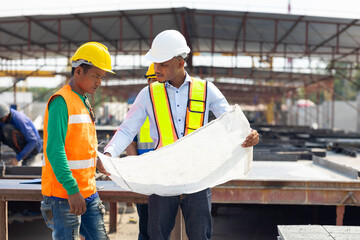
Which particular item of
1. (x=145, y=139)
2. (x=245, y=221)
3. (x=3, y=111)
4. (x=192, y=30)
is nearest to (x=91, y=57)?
(x=145, y=139)

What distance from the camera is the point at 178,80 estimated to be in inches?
93.4

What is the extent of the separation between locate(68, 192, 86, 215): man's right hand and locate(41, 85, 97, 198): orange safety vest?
9 cm

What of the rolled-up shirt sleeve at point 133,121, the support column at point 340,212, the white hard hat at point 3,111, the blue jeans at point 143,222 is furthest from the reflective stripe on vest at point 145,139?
the white hard hat at point 3,111

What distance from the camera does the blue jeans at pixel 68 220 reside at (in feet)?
7.04

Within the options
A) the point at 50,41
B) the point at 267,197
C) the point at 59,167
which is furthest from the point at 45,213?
the point at 50,41

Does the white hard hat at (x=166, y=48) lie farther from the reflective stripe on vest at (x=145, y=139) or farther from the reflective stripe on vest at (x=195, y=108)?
the reflective stripe on vest at (x=145, y=139)

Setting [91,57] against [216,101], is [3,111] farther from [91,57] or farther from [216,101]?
[216,101]

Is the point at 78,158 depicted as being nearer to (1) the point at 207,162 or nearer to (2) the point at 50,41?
(1) the point at 207,162

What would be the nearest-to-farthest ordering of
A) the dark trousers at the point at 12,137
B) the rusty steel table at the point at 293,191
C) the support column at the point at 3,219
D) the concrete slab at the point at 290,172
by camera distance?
the support column at the point at 3,219, the rusty steel table at the point at 293,191, the concrete slab at the point at 290,172, the dark trousers at the point at 12,137

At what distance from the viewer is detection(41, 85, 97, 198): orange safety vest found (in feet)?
7.20

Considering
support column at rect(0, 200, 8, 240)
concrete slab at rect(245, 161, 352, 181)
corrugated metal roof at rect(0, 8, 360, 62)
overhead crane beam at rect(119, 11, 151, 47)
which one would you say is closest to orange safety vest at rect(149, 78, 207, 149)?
support column at rect(0, 200, 8, 240)

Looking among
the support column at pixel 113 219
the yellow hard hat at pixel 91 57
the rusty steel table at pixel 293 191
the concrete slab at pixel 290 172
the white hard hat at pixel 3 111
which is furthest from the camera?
the support column at pixel 113 219

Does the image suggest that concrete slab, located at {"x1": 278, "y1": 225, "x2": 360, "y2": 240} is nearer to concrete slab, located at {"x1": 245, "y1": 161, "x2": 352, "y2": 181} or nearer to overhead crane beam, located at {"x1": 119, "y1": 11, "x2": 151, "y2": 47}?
concrete slab, located at {"x1": 245, "y1": 161, "x2": 352, "y2": 181}

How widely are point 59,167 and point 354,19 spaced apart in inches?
561
